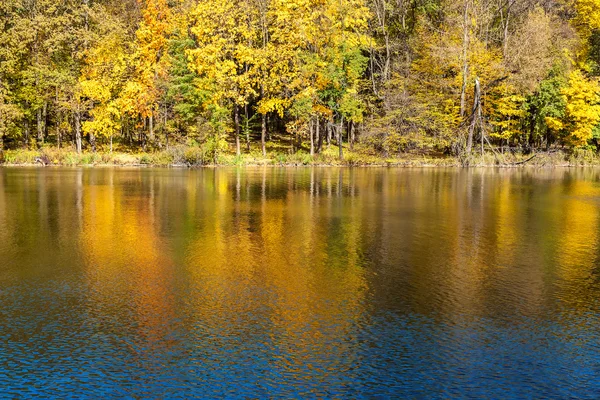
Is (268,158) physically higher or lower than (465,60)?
lower

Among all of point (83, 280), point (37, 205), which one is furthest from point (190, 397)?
point (37, 205)

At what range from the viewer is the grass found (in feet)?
189

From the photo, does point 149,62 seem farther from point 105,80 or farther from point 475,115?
point 475,115

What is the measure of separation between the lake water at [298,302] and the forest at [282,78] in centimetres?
3461

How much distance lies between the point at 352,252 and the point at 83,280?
7.40 m

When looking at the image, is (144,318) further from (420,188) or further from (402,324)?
(420,188)

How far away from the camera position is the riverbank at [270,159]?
189ft

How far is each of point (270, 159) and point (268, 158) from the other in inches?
16.6

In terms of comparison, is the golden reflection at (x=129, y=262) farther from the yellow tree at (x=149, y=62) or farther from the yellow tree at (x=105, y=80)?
the yellow tree at (x=105, y=80)

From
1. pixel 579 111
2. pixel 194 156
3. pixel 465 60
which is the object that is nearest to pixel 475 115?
pixel 465 60

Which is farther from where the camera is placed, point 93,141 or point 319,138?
point 319,138

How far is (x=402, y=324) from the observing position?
→ 1157 cm

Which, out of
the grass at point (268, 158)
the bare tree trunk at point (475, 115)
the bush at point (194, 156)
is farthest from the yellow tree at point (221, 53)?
the bare tree trunk at point (475, 115)

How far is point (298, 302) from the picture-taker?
505 inches
